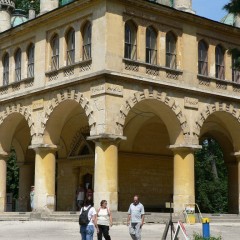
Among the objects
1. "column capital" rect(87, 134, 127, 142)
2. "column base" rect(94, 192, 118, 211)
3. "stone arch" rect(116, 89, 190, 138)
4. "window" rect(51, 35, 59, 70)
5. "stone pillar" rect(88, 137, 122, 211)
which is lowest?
"column base" rect(94, 192, 118, 211)

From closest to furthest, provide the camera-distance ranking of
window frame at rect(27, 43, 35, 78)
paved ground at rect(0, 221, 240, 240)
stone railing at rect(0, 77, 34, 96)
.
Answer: paved ground at rect(0, 221, 240, 240) → stone railing at rect(0, 77, 34, 96) → window frame at rect(27, 43, 35, 78)

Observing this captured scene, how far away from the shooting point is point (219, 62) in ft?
97.6

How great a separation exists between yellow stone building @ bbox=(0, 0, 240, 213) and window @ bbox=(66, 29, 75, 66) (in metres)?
0.05

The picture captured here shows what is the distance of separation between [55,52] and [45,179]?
591cm

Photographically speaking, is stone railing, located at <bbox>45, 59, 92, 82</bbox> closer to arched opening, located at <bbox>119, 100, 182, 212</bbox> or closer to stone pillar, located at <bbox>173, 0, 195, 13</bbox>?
arched opening, located at <bbox>119, 100, 182, 212</bbox>

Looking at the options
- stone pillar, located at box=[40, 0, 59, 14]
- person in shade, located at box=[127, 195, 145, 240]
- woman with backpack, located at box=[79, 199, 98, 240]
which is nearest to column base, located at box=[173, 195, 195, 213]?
person in shade, located at box=[127, 195, 145, 240]

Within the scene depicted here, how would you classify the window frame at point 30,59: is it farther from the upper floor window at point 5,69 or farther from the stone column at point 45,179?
the stone column at point 45,179

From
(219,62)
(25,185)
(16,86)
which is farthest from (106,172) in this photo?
A: (25,185)

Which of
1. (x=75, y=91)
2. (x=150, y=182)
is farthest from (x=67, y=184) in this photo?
(x=75, y=91)

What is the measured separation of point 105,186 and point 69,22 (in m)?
7.77

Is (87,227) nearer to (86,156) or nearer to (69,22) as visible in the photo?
(69,22)

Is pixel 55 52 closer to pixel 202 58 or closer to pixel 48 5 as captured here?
pixel 48 5

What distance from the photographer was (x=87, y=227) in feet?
52.2

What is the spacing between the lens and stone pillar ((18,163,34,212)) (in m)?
35.9
